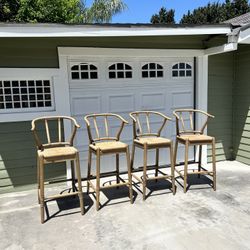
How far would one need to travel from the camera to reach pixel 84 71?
408 centimetres

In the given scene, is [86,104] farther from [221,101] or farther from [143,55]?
[221,101]

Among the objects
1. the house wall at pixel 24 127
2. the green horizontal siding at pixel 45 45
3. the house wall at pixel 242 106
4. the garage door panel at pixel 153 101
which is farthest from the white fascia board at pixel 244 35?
the house wall at pixel 24 127

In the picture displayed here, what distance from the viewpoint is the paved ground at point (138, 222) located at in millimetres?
2555

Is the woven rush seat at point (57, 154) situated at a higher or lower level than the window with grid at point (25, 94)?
lower

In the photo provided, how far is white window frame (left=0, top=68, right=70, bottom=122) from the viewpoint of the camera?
11.9ft

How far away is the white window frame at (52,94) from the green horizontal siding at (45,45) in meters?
0.08

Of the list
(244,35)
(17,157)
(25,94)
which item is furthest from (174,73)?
(17,157)

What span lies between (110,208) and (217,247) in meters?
1.27

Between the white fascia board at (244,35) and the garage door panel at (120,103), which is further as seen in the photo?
the garage door panel at (120,103)

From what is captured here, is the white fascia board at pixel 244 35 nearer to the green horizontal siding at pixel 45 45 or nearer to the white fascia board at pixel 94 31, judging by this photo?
the white fascia board at pixel 94 31

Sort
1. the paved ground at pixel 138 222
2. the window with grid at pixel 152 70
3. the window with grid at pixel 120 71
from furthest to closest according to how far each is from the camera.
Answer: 1. the window with grid at pixel 152 70
2. the window with grid at pixel 120 71
3. the paved ground at pixel 138 222

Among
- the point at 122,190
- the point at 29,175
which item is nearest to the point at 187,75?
the point at 122,190

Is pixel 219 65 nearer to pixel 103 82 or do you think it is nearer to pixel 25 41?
pixel 103 82

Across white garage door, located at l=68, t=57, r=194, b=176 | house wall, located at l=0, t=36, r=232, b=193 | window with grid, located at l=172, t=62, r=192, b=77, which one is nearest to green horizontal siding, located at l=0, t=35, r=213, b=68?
house wall, located at l=0, t=36, r=232, b=193
